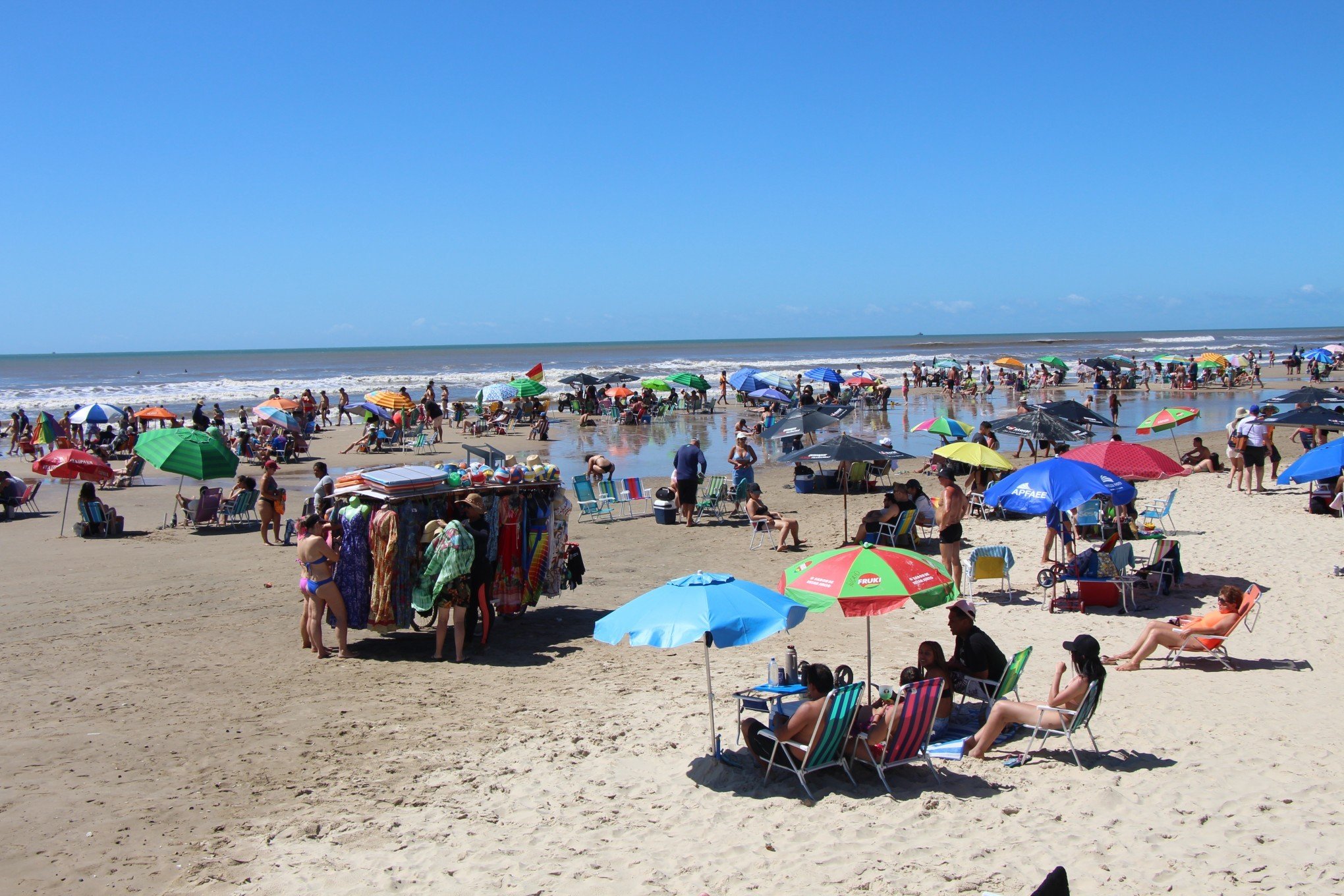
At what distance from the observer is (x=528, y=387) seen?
29.0 metres

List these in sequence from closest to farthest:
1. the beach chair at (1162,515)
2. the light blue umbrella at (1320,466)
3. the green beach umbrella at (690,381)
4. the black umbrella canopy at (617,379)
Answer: the light blue umbrella at (1320,466) < the beach chair at (1162,515) < the green beach umbrella at (690,381) < the black umbrella canopy at (617,379)

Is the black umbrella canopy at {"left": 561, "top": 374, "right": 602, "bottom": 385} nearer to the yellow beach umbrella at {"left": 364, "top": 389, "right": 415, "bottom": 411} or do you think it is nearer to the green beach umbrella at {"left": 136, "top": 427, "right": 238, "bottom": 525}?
the yellow beach umbrella at {"left": 364, "top": 389, "right": 415, "bottom": 411}

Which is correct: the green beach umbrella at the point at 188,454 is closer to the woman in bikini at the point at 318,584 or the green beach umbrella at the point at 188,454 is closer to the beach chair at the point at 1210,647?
the woman in bikini at the point at 318,584

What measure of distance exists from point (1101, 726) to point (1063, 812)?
1405mm

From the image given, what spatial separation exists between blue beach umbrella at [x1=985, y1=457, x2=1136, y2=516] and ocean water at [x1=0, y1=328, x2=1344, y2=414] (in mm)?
42296

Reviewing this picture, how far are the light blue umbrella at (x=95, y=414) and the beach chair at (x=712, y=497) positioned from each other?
15.6 m

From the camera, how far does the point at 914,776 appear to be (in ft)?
19.4

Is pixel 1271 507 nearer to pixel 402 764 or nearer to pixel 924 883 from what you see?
pixel 924 883

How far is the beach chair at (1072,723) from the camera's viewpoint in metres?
5.88

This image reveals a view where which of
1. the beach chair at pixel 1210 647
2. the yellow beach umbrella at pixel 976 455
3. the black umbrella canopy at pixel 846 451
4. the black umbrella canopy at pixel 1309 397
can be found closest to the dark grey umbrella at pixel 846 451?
the black umbrella canopy at pixel 846 451

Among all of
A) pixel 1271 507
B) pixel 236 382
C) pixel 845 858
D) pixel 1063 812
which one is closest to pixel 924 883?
pixel 845 858

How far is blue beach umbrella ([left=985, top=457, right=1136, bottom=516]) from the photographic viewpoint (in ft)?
30.3

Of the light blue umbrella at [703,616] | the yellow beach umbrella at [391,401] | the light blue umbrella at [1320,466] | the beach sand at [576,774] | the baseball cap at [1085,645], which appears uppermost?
the yellow beach umbrella at [391,401]

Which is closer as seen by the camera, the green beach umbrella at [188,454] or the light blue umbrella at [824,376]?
the green beach umbrella at [188,454]
